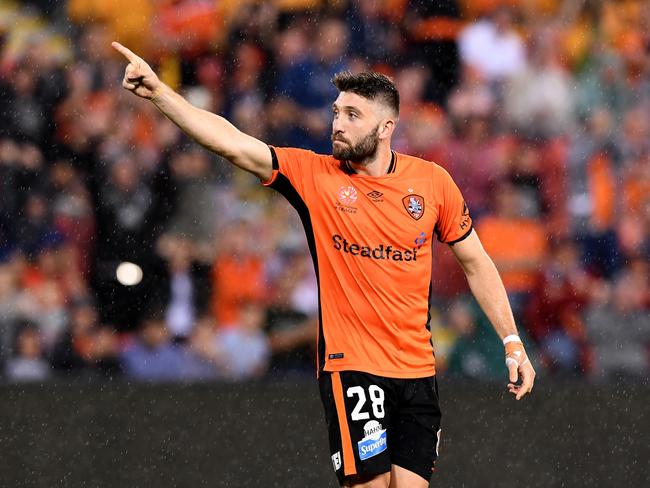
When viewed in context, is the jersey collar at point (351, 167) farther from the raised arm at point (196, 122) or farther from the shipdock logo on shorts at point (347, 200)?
the raised arm at point (196, 122)

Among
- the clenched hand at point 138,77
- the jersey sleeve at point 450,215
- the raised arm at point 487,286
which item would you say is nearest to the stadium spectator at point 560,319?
the raised arm at point 487,286

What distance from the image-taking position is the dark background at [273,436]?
6.77 meters

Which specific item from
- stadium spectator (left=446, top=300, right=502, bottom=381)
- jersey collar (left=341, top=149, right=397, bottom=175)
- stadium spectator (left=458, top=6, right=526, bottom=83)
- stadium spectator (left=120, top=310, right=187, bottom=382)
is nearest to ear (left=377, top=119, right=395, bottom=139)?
jersey collar (left=341, top=149, right=397, bottom=175)

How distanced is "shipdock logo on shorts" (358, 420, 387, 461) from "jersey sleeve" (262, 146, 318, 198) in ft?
3.40

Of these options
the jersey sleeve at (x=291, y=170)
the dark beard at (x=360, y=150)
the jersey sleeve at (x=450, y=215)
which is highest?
the dark beard at (x=360, y=150)

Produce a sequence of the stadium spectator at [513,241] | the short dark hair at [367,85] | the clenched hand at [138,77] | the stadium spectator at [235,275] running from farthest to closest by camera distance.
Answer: the stadium spectator at [513,241]
the stadium spectator at [235,275]
the short dark hair at [367,85]
the clenched hand at [138,77]

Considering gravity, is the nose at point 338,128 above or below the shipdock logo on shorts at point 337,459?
above

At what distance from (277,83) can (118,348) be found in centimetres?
281

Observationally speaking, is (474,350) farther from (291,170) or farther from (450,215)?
(291,170)

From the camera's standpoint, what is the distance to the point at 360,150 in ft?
17.3

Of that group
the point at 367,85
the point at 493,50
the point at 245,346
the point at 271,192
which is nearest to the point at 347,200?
the point at 367,85

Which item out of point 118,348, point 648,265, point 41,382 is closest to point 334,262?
point 41,382

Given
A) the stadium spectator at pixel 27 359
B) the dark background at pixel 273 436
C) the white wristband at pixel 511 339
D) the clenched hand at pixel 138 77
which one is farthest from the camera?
the stadium spectator at pixel 27 359

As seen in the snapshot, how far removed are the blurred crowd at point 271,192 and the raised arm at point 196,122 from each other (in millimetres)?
3010
